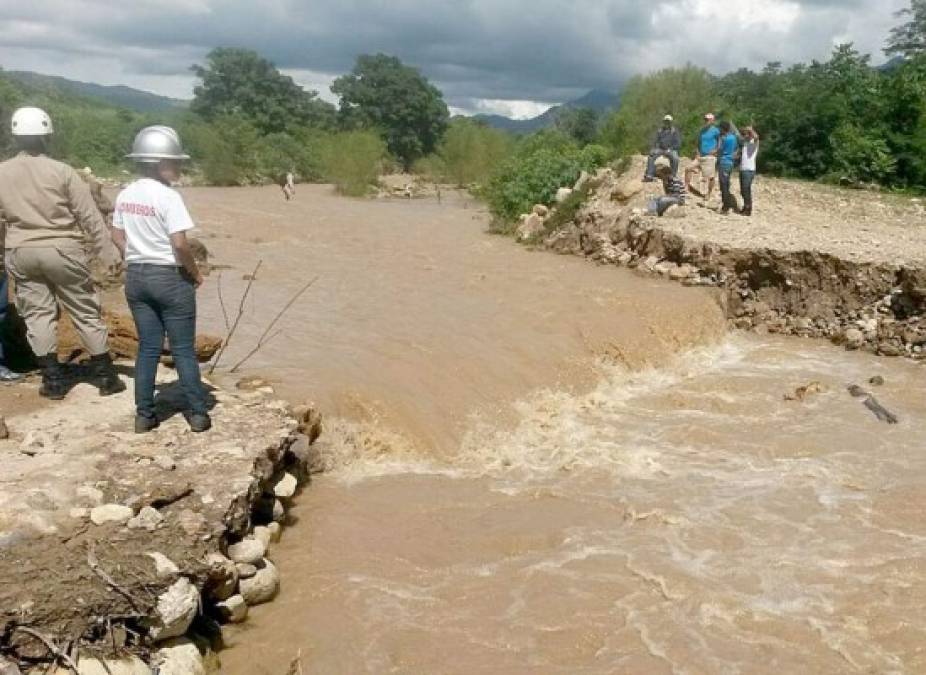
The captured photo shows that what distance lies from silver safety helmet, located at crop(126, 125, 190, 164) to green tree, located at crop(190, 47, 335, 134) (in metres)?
41.7

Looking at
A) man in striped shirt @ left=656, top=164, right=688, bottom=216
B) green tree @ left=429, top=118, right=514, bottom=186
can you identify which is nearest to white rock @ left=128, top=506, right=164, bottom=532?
man in striped shirt @ left=656, top=164, right=688, bottom=216

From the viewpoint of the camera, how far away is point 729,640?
4.31 m

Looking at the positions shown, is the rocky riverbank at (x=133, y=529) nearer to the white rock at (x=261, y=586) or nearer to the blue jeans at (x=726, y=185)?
the white rock at (x=261, y=586)

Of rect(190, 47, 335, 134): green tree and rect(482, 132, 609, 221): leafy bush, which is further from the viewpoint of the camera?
rect(190, 47, 335, 134): green tree

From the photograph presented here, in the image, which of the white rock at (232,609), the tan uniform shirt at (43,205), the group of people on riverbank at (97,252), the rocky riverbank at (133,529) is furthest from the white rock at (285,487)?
the tan uniform shirt at (43,205)

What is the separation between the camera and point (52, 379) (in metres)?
5.39

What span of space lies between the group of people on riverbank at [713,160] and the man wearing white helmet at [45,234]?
10.0 m

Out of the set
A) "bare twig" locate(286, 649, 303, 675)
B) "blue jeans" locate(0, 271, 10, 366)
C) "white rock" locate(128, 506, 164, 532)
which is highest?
"blue jeans" locate(0, 271, 10, 366)

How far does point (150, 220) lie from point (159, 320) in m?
0.63

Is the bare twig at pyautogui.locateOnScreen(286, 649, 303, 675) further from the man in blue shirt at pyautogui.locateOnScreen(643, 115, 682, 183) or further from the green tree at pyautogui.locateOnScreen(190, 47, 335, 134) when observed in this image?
the green tree at pyautogui.locateOnScreen(190, 47, 335, 134)

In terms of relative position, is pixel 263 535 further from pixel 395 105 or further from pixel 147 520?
pixel 395 105

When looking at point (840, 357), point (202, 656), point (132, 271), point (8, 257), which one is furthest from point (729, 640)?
point (840, 357)

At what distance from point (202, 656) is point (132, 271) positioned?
2186mm

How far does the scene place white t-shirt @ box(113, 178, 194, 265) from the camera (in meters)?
4.47
